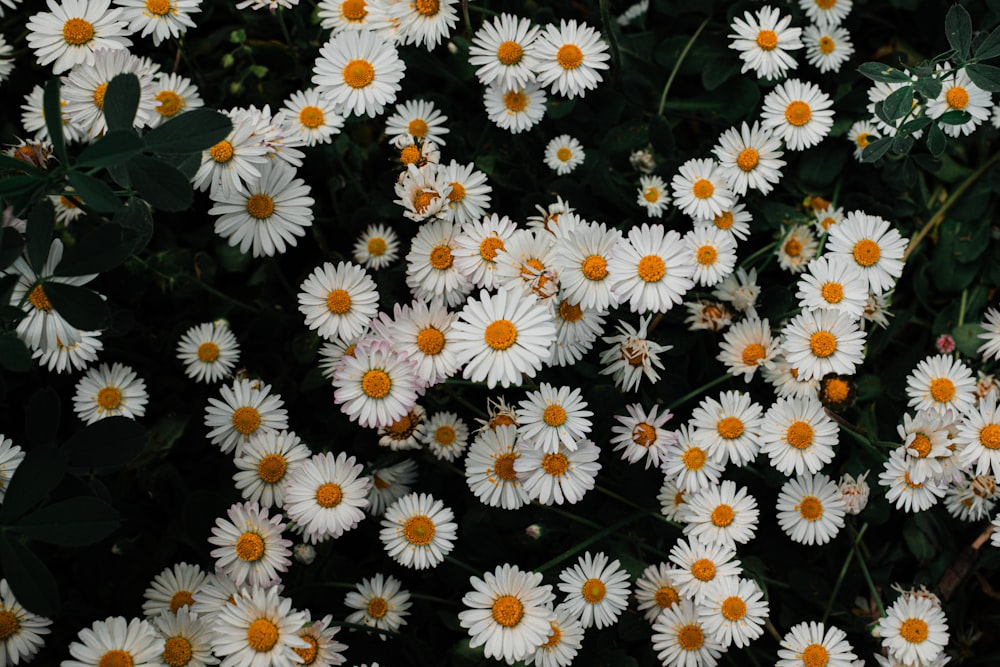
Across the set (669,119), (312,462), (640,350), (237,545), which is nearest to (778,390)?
(640,350)

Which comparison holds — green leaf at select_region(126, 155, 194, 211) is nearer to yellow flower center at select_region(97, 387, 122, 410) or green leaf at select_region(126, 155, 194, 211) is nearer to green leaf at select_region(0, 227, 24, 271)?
green leaf at select_region(0, 227, 24, 271)

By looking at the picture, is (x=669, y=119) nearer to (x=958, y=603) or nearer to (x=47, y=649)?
(x=958, y=603)

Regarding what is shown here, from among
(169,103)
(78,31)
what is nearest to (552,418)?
(169,103)

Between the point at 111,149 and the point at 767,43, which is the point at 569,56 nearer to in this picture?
the point at 767,43

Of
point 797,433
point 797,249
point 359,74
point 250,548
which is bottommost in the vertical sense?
point 250,548

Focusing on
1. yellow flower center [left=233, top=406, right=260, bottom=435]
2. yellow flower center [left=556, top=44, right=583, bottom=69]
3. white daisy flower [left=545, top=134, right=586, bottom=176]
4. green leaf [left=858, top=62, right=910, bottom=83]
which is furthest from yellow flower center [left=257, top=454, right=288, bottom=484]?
green leaf [left=858, top=62, right=910, bottom=83]

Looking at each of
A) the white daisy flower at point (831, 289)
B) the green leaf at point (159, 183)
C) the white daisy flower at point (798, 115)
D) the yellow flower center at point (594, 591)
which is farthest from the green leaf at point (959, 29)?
the green leaf at point (159, 183)
